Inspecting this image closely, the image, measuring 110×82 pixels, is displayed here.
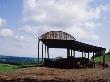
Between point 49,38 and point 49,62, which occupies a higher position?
point 49,38

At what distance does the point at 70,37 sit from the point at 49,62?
415 centimetres

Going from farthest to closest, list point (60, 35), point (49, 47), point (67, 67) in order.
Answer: point (49, 47)
point (60, 35)
point (67, 67)

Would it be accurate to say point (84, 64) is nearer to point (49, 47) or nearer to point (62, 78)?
point (49, 47)

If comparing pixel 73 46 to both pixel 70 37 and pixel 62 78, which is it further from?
pixel 62 78

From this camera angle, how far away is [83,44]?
41.4m

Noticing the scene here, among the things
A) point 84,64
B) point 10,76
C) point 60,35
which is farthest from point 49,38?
point 10,76

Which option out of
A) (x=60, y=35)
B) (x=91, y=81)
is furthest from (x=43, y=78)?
(x=60, y=35)

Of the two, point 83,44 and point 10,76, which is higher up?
point 83,44

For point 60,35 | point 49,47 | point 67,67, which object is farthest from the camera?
point 49,47

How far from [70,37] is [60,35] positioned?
123 cm

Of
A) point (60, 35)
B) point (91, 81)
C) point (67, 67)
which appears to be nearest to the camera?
point (91, 81)

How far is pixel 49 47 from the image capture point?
46.7 metres

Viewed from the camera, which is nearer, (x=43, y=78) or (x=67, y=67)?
(x=43, y=78)

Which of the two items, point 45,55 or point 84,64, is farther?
point 45,55
